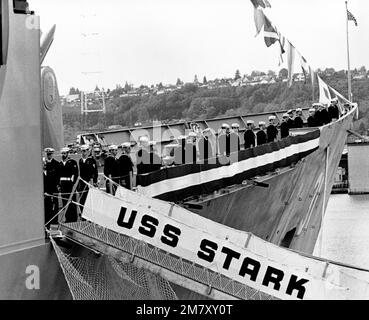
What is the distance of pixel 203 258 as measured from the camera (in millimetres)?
11422

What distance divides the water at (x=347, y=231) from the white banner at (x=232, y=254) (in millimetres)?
15895

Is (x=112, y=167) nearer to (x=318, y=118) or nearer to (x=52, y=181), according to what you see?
(x=52, y=181)

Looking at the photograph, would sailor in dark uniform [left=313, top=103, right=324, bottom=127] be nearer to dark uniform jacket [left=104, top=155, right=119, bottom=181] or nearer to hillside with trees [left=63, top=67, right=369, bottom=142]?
hillside with trees [left=63, top=67, right=369, bottom=142]

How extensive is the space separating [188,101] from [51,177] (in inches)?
863

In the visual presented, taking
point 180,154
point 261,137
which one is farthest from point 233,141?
point 180,154

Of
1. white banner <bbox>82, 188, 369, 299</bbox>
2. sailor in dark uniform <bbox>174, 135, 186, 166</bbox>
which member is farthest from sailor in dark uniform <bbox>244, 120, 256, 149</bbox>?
white banner <bbox>82, 188, 369, 299</bbox>

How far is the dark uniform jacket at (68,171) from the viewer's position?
13.9 m

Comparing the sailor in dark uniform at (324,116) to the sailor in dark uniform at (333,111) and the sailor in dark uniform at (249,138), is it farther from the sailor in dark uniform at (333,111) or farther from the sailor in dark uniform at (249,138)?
the sailor in dark uniform at (249,138)

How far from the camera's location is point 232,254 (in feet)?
37.0

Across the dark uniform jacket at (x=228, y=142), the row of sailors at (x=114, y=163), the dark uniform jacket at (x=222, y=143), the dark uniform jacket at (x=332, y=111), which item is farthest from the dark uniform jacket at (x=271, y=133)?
the dark uniform jacket at (x=332, y=111)

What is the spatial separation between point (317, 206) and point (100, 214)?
56.5 ft

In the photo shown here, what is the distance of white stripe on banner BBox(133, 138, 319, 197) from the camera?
14.2m

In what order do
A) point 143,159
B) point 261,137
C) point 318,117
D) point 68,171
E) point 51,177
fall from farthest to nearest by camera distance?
point 318,117 → point 261,137 → point 143,159 → point 68,171 → point 51,177
